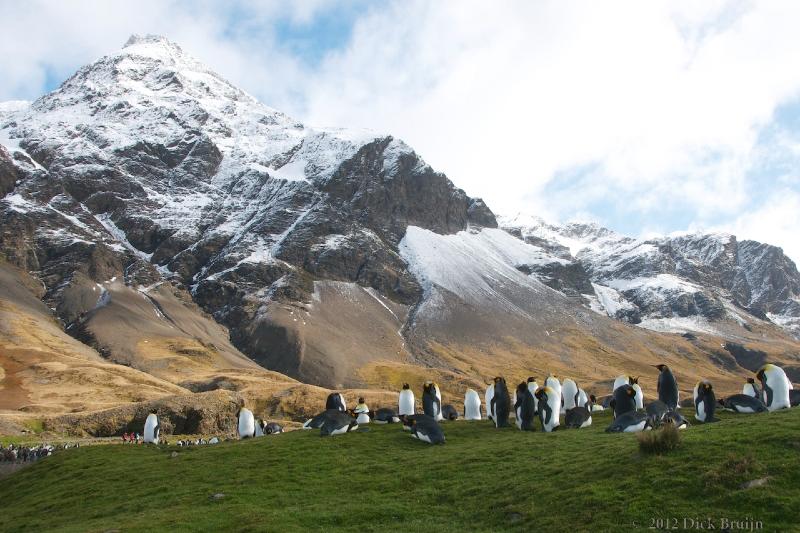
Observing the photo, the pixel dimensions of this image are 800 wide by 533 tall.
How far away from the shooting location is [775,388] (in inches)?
1051

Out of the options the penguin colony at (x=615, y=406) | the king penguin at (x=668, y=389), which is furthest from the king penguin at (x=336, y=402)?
the king penguin at (x=668, y=389)

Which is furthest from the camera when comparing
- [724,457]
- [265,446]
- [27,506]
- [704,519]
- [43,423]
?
[43,423]

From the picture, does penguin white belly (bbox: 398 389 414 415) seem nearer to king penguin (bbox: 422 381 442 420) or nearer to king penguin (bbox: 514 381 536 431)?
king penguin (bbox: 422 381 442 420)

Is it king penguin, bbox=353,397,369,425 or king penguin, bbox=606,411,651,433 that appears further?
king penguin, bbox=353,397,369,425

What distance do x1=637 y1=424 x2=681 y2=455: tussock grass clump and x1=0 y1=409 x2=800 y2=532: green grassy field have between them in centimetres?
26

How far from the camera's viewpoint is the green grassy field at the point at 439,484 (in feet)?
51.0

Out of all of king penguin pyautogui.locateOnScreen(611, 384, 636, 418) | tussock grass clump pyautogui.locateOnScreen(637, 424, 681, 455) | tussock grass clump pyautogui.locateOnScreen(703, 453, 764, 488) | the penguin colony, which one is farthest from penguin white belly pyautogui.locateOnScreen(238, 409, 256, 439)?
tussock grass clump pyautogui.locateOnScreen(703, 453, 764, 488)

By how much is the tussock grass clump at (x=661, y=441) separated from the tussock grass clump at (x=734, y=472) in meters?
1.89

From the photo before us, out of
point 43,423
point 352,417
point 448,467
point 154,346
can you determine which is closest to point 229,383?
point 154,346

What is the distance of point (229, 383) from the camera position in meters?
137

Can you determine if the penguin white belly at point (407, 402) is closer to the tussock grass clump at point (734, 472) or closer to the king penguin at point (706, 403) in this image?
the king penguin at point (706, 403)

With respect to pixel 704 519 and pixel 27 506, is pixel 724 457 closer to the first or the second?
pixel 704 519

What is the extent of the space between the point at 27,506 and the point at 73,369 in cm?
11519

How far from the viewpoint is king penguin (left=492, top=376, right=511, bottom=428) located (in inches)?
1182
